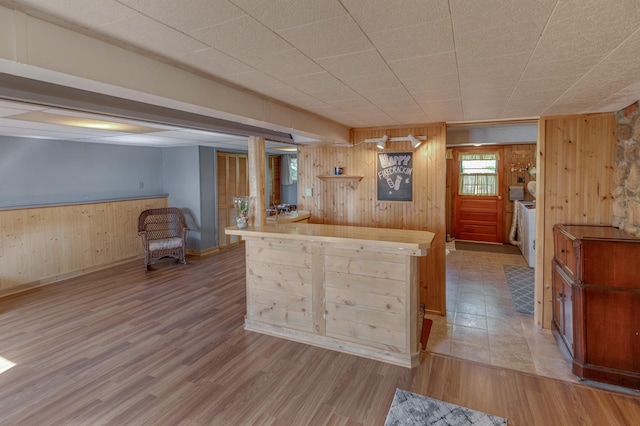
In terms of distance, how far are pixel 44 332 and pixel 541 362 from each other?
192 inches

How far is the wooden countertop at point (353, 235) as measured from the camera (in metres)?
2.71

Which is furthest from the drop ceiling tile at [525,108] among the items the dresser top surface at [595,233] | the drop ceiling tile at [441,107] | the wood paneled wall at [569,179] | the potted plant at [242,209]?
the potted plant at [242,209]

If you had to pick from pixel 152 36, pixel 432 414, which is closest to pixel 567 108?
pixel 432 414

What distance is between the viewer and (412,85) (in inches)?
99.0

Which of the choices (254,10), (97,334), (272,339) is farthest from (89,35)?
(97,334)

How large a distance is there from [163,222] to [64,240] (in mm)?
1705

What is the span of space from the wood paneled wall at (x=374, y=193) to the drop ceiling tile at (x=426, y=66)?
200 cm

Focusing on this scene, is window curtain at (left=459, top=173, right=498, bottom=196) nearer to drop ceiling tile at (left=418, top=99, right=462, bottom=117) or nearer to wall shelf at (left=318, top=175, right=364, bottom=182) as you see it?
wall shelf at (left=318, top=175, right=364, bottom=182)

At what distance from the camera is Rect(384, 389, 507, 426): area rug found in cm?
215

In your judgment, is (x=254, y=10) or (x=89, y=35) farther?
(x=89, y=35)

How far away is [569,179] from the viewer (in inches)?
135

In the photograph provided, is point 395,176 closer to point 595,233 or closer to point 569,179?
point 569,179

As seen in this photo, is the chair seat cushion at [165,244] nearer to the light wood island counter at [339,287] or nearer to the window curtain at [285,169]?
the light wood island counter at [339,287]

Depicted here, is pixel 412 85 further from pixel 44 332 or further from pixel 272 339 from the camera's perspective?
pixel 44 332
